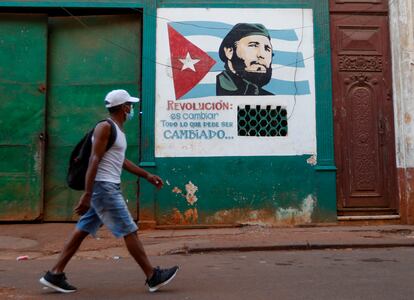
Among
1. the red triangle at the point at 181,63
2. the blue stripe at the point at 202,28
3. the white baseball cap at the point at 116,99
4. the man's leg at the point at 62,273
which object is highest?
the blue stripe at the point at 202,28

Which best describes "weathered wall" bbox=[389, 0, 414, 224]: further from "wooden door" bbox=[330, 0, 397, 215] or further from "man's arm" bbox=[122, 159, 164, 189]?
→ "man's arm" bbox=[122, 159, 164, 189]

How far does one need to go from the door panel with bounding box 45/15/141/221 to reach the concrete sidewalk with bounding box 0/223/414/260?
2.51ft

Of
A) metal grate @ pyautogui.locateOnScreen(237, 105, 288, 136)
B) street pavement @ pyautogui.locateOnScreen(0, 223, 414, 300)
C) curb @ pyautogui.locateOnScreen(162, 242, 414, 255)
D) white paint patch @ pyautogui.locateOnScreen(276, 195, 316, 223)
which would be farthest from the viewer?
metal grate @ pyautogui.locateOnScreen(237, 105, 288, 136)

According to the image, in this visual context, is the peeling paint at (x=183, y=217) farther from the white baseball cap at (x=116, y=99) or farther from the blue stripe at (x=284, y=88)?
the white baseball cap at (x=116, y=99)

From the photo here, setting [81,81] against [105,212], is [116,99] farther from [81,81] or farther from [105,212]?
[81,81]

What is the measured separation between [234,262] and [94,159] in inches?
97.8

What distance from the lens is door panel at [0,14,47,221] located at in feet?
27.8

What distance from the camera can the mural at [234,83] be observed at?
27.7ft

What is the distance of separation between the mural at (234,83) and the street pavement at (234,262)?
1505 millimetres

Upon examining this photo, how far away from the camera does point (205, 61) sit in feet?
28.3

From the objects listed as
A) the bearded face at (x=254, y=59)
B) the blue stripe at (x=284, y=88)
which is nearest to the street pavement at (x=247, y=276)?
the blue stripe at (x=284, y=88)

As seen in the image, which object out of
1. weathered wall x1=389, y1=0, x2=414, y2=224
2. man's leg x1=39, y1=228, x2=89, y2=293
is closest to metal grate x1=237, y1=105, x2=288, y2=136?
weathered wall x1=389, y1=0, x2=414, y2=224

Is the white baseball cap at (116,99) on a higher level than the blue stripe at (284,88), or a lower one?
lower

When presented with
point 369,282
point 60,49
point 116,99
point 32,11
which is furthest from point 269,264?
point 32,11
